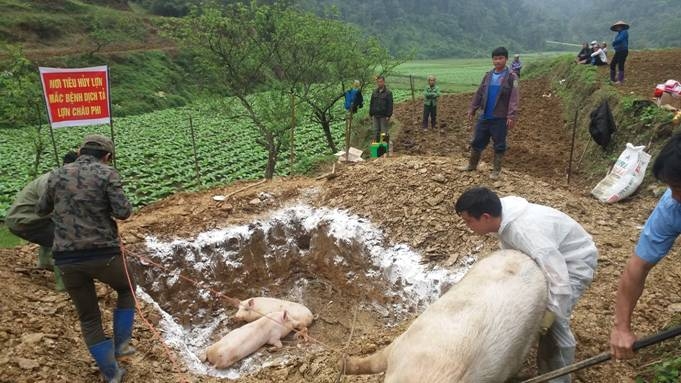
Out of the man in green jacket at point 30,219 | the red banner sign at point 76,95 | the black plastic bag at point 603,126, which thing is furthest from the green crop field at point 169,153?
the black plastic bag at point 603,126

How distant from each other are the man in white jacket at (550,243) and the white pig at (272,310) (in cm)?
358

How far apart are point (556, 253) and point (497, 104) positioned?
4.50 m

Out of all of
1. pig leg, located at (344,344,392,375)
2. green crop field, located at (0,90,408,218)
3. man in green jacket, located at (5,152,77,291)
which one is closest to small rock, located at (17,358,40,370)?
man in green jacket, located at (5,152,77,291)

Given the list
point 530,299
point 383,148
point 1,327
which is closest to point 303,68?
point 383,148

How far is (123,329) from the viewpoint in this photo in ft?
14.5

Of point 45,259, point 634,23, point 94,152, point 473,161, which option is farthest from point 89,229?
point 634,23

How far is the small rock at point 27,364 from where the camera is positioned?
3.96 metres

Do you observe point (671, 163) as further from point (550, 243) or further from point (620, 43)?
point (620, 43)

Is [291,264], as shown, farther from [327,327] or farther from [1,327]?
[1,327]

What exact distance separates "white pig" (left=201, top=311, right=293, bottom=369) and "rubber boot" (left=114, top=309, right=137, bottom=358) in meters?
1.13

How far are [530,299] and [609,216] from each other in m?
4.82

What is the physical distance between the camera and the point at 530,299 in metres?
3.11

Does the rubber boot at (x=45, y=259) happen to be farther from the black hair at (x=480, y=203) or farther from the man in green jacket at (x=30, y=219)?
the black hair at (x=480, y=203)

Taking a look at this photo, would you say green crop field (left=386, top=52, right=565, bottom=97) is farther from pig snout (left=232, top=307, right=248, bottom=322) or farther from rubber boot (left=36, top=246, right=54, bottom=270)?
rubber boot (left=36, top=246, right=54, bottom=270)
